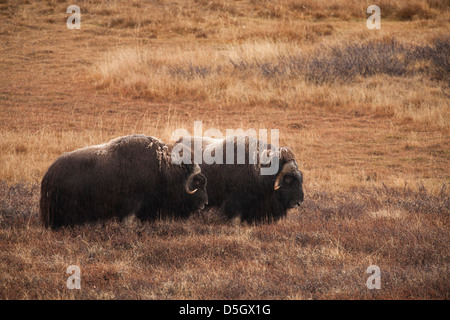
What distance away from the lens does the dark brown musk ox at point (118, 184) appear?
6281mm

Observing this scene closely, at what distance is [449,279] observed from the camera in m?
5.01

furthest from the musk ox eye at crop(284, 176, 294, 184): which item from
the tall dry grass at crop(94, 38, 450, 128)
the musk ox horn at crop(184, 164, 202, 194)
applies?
the tall dry grass at crop(94, 38, 450, 128)

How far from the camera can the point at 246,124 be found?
13.3m

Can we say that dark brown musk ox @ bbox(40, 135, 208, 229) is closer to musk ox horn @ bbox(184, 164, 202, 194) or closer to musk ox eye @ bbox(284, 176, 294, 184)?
musk ox horn @ bbox(184, 164, 202, 194)

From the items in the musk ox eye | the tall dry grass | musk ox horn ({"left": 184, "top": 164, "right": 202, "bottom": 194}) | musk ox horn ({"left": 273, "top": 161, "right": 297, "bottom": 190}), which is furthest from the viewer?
the tall dry grass

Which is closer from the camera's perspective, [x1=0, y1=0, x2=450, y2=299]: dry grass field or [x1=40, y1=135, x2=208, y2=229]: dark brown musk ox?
[x1=0, y1=0, x2=450, y2=299]: dry grass field

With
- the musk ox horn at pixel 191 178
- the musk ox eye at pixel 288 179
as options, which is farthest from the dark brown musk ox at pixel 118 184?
the musk ox eye at pixel 288 179

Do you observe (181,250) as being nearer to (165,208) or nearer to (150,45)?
(165,208)

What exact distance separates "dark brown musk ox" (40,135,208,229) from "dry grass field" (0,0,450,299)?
0.24 m

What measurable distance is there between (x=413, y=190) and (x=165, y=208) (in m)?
4.27

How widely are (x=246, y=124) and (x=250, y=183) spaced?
6432 mm

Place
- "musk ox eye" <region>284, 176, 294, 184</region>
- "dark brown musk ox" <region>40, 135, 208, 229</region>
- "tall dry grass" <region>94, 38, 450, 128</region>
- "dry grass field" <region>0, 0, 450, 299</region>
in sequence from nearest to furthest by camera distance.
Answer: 1. "dry grass field" <region>0, 0, 450, 299</region>
2. "dark brown musk ox" <region>40, 135, 208, 229</region>
3. "musk ox eye" <region>284, 176, 294, 184</region>
4. "tall dry grass" <region>94, 38, 450, 128</region>

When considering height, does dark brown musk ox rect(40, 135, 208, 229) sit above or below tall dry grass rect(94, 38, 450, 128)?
below

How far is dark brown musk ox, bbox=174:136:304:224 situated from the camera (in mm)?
6988
